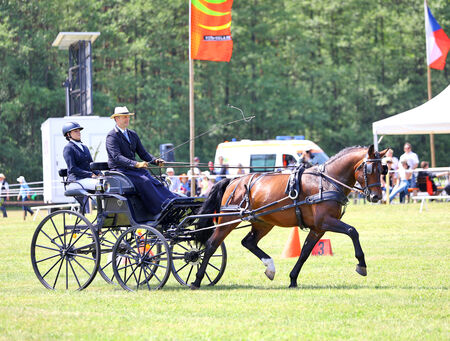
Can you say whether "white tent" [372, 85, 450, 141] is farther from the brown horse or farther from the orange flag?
the brown horse

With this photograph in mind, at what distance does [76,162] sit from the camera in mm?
10484

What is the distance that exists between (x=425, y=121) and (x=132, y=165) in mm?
13096

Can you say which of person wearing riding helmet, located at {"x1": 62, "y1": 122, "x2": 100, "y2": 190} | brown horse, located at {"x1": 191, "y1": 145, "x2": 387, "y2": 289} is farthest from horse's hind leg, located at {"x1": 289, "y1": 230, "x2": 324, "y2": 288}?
person wearing riding helmet, located at {"x1": 62, "y1": 122, "x2": 100, "y2": 190}

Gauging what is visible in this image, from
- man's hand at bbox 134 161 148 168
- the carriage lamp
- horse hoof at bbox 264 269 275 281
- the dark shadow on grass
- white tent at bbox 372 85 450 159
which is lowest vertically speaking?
the dark shadow on grass

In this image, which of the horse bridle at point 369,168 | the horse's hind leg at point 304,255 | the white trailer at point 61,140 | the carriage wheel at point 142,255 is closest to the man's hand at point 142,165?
the carriage wheel at point 142,255

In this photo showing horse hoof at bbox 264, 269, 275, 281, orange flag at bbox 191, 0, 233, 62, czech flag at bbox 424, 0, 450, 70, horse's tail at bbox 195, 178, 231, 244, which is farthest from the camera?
czech flag at bbox 424, 0, 450, 70

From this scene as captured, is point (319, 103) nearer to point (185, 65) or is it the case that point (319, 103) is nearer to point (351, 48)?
point (351, 48)

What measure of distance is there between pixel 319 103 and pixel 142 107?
9.32m

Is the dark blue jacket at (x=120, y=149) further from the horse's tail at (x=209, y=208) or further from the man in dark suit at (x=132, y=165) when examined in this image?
the horse's tail at (x=209, y=208)

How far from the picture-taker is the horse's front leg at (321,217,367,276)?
9.23 metres

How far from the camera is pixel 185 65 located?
141 feet

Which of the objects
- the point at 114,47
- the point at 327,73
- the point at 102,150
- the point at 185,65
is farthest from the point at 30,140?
the point at 327,73

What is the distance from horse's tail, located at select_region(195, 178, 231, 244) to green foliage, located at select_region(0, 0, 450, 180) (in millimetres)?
30067

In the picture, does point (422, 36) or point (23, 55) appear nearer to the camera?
point (23, 55)
